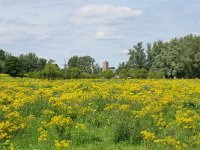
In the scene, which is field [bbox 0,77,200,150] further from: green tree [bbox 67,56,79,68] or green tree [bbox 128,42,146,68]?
green tree [bbox 67,56,79,68]

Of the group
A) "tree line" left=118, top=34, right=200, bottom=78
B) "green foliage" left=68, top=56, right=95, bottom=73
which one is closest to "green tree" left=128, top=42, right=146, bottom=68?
"tree line" left=118, top=34, right=200, bottom=78

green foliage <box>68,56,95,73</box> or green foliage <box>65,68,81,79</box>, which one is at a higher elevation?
green foliage <box>68,56,95,73</box>

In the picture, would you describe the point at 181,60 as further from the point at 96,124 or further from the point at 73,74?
the point at 96,124

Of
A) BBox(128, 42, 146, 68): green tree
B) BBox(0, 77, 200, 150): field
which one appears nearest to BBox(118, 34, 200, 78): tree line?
BBox(128, 42, 146, 68): green tree

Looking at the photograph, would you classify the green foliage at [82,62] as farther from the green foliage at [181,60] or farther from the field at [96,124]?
the field at [96,124]

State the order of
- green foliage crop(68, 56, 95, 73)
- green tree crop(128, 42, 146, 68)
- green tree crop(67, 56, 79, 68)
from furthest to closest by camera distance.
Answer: green tree crop(67, 56, 79, 68), green foliage crop(68, 56, 95, 73), green tree crop(128, 42, 146, 68)

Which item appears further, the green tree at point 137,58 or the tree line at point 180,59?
the green tree at point 137,58

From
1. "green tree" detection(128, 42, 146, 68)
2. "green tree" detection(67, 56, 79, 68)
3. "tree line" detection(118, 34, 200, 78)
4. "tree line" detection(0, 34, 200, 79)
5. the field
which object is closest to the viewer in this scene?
the field

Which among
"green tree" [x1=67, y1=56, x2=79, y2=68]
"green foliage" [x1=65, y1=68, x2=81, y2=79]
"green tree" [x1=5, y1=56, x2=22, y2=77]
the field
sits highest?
"green tree" [x1=67, y1=56, x2=79, y2=68]

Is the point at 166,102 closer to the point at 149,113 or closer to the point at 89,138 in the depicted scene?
the point at 149,113

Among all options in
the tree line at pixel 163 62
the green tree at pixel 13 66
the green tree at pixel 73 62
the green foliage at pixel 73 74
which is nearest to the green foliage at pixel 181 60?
the tree line at pixel 163 62

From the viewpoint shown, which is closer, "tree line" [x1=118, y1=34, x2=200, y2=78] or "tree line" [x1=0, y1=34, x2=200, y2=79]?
"tree line" [x1=0, y1=34, x2=200, y2=79]

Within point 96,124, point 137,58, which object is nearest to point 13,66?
point 137,58

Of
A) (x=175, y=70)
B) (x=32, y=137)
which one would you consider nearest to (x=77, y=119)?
(x=32, y=137)
